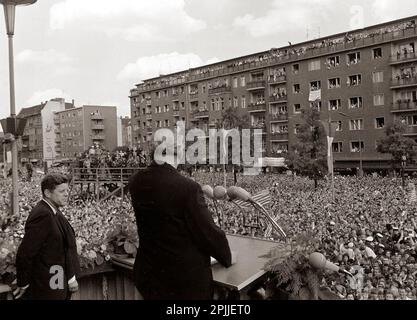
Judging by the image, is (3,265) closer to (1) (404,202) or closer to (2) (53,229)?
(2) (53,229)

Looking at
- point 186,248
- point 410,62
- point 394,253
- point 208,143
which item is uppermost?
point 410,62

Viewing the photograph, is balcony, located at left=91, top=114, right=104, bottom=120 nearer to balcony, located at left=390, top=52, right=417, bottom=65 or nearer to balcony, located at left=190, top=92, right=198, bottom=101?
balcony, located at left=190, top=92, right=198, bottom=101

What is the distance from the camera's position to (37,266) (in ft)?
12.4

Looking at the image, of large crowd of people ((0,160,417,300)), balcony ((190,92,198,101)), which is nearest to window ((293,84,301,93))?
balcony ((190,92,198,101))

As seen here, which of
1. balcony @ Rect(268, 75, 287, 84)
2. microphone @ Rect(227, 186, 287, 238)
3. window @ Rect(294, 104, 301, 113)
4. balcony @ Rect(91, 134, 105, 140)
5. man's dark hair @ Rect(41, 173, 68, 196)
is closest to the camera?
man's dark hair @ Rect(41, 173, 68, 196)

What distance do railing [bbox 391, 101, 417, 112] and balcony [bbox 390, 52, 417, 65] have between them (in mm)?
3514

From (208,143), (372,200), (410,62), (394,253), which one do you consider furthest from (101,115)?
(394,253)

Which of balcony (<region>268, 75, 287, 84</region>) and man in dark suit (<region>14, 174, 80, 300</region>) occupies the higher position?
balcony (<region>268, 75, 287, 84</region>)

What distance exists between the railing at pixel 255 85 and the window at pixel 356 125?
12.5 m

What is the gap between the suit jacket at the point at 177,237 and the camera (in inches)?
124

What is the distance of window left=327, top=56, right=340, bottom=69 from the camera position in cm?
4862

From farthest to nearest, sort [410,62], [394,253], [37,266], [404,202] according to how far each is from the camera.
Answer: [410,62]
[404,202]
[394,253]
[37,266]

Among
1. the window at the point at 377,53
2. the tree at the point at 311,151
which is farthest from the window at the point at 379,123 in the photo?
the tree at the point at 311,151

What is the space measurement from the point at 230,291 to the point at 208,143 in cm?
5048
